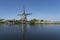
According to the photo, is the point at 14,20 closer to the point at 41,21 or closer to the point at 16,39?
the point at 41,21

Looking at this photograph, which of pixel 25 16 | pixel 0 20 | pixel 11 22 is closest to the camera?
pixel 25 16

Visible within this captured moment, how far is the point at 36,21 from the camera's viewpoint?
101 metres

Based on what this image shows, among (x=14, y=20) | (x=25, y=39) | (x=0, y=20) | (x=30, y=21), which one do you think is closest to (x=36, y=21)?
(x=30, y=21)

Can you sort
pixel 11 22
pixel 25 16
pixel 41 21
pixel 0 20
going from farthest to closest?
pixel 41 21 < pixel 0 20 < pixel 11 22 < pixel 25 16

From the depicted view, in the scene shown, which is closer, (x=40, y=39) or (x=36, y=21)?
(x=40, y=39)

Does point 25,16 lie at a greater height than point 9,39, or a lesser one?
greater

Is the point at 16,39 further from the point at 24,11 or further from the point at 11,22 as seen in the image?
the point at 11,22

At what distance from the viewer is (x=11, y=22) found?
91.1 meters

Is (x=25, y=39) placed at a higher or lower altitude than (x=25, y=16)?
lower

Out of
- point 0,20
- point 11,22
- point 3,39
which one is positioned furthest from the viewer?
point 0,20

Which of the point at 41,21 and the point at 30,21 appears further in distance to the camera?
the point at 41,21

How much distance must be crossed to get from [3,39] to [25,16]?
49.9 meters

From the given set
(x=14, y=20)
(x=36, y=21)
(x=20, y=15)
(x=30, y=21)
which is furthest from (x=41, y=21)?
(x=20, y=15)

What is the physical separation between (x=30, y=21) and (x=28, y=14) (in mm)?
25195
